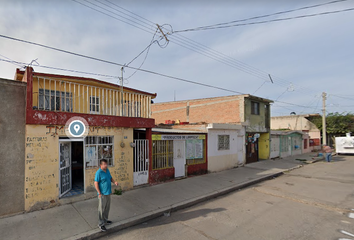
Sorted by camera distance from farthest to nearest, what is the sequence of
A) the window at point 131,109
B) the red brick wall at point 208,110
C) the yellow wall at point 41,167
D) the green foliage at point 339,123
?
the green foliage at point 339,123
the red brick wall at point 208,110
the window at point 131,109
the yellow wall at point 41,167

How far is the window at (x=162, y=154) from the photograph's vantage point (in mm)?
8907

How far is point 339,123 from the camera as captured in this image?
2783cm

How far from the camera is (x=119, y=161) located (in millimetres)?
7457

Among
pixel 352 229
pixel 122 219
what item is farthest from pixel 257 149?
pixel 122 219

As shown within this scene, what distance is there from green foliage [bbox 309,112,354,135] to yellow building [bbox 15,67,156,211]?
29.9 m

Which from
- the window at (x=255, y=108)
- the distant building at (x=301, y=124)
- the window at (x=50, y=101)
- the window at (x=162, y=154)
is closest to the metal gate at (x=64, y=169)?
the window at (x=50, y=101)

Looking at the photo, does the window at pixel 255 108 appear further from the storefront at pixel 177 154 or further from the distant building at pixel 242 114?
the storefront at pixel 177 154

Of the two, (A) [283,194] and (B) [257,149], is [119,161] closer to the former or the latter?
(A) [283,194]

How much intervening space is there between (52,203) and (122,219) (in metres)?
2.29

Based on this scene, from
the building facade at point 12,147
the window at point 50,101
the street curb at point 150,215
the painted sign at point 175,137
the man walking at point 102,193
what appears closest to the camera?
the street curb at point 150,215

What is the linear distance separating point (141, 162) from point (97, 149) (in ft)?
6.49

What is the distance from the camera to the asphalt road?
463 cm

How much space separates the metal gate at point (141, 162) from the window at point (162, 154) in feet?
1.46

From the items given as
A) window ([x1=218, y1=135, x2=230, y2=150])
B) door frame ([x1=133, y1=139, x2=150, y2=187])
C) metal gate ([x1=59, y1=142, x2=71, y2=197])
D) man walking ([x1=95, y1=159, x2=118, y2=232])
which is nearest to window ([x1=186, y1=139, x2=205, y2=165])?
window ([x1=218, y1=135, x2=230, y2=150])
